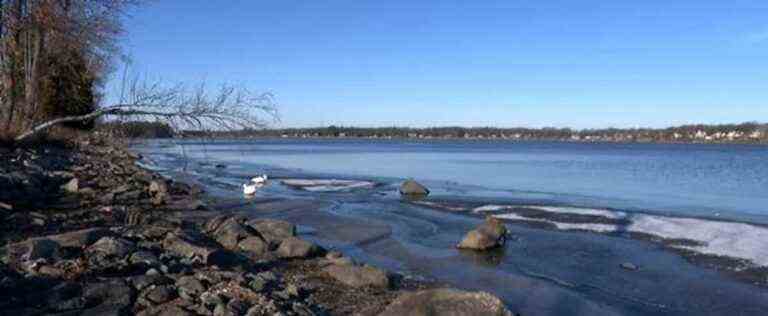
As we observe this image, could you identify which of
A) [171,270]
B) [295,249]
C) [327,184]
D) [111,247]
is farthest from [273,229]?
[327,184]

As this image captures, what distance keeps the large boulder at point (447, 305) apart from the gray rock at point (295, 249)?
4.57 meters

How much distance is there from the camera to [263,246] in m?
12.5

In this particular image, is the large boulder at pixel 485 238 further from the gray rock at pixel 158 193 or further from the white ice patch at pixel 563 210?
the gray rock at pixel 158 193

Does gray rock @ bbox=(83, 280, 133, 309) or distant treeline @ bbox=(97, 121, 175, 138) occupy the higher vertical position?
distant treeline @ bbox=(97, 121, 175, 138)

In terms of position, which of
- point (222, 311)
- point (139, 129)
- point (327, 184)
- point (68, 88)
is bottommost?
point (327, 184)

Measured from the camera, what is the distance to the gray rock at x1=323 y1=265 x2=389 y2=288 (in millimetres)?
10109

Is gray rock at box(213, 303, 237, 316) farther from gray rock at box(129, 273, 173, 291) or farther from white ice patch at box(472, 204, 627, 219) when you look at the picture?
white ice patch at box(472, 204, 627, 219)

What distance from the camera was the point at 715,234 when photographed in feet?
57.6

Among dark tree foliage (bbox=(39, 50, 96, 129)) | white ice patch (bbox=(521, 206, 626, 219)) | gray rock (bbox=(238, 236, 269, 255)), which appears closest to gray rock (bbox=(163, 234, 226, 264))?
gray rock (bbox=(238, 236, 269, 255))

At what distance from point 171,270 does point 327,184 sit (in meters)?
24.0

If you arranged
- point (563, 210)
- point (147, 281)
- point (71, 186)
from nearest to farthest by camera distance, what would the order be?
1. point (147, 281)
2. point (71, 186)
3. point (563, 210)

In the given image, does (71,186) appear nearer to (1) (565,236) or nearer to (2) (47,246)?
(2) (47,246)

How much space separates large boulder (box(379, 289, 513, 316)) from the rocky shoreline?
1 cm

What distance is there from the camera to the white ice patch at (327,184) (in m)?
30.8
